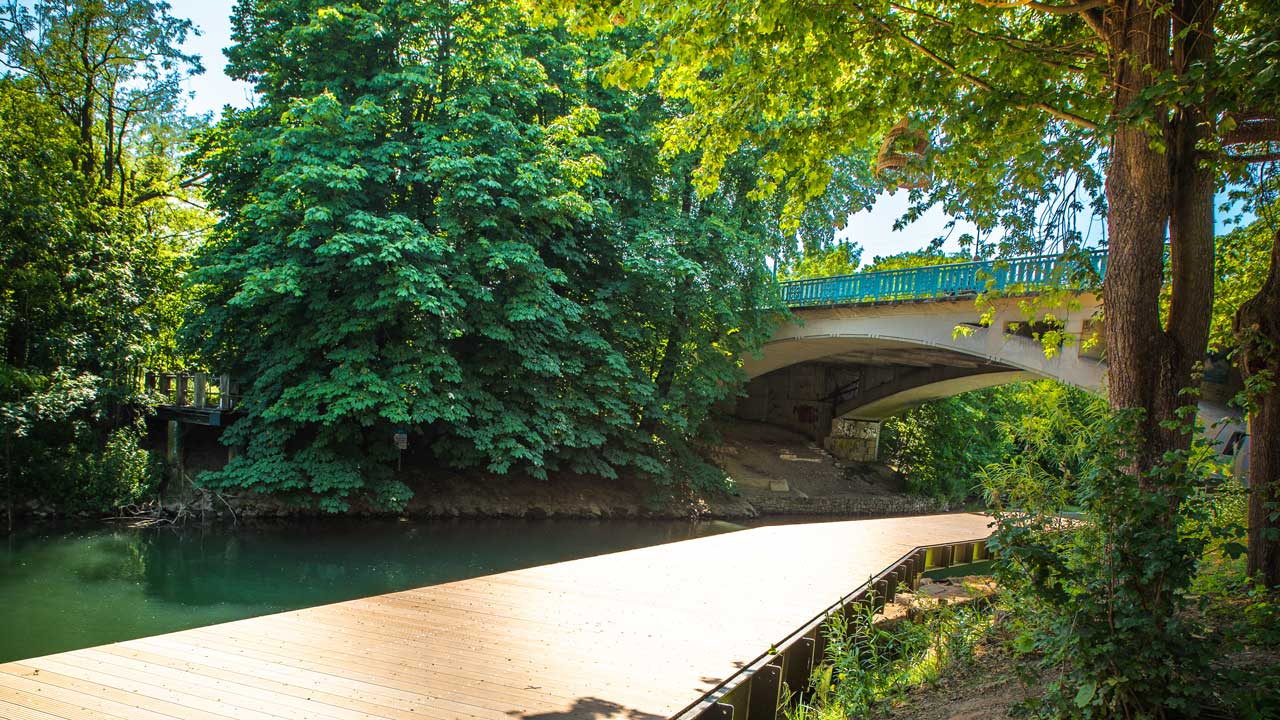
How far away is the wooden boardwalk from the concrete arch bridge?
3.97m

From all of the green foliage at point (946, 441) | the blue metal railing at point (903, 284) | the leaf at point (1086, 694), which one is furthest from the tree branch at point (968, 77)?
the green foliage at point (946, 441)

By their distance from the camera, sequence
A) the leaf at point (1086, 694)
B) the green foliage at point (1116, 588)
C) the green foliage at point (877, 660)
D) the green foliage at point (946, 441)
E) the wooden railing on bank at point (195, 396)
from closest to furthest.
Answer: the leaf at point (1086, 694)
the green foliage at point (1116, 588)
the green foliage at point (877, 660)
the wooden railing on bank at point (195, 396)
the green foliage at point (946, 441)

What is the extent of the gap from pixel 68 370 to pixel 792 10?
548 inches

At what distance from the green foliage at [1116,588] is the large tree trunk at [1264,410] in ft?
6.53

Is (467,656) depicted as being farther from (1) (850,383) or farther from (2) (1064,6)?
(1) (850,383)

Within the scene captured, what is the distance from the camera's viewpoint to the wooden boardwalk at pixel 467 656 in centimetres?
409

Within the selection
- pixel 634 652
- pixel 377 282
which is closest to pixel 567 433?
pixel 377 282

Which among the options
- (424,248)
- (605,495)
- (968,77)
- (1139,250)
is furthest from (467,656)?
(605,495)

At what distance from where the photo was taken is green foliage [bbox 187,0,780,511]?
12.9 metres

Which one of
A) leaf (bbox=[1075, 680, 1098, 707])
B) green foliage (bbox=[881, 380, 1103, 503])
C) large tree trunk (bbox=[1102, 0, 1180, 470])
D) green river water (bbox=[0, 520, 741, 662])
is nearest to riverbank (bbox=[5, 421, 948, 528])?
green river water (bbox=[0, 520, 741, 662])

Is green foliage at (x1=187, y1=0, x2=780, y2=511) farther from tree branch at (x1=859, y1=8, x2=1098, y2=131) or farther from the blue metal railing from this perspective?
tree branch at (x1=859, y1=8, x2=1098, y2=131)

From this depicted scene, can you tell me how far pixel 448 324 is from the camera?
14.0 meters

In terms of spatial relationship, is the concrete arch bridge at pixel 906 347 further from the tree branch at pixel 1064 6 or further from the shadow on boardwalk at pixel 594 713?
the shadow on boardwalk at pixel 594 713

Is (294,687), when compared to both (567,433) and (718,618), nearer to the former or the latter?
(718,618)
